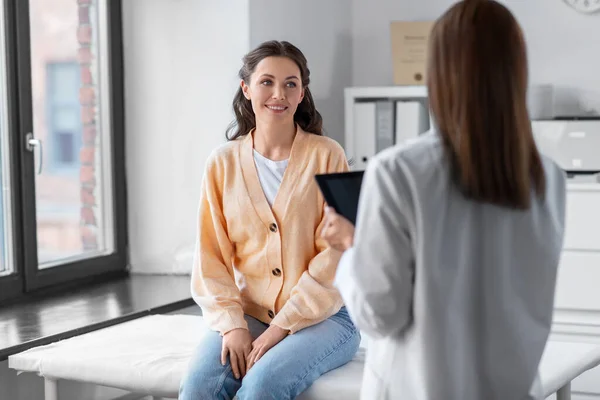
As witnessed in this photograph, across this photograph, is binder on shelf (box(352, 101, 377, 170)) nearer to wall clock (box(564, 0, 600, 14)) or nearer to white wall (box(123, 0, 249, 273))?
white wall (box(123, 0, 249, 273))

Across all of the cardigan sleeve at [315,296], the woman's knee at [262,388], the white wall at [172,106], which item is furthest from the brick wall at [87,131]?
the woman's knee at [262,388]

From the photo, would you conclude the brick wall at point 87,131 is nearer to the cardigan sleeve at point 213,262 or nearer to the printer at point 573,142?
the cardigan sleeve at point 213,262

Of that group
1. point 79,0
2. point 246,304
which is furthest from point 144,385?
point 79,0

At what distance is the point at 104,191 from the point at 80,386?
84cm

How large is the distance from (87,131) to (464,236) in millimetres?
2181

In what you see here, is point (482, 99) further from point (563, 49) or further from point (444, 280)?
point (563, 49)

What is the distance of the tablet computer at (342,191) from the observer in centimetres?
155

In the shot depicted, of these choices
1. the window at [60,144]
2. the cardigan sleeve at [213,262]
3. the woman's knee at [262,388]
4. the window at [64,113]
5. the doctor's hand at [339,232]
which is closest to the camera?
the doctor's hand at [339,232]

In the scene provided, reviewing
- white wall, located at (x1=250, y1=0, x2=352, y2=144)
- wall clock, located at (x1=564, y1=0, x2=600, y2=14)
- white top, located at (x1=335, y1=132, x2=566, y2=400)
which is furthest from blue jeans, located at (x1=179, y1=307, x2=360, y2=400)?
wall clock, located at (x1=564, y1=0, x2=600, y2=14)

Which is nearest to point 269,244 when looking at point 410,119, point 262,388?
point 262,388

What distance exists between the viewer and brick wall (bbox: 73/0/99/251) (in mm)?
3277

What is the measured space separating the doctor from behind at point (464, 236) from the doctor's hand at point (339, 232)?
0.07 m

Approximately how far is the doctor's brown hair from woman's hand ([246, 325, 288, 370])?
0.83m

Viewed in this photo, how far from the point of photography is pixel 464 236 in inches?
54.3
